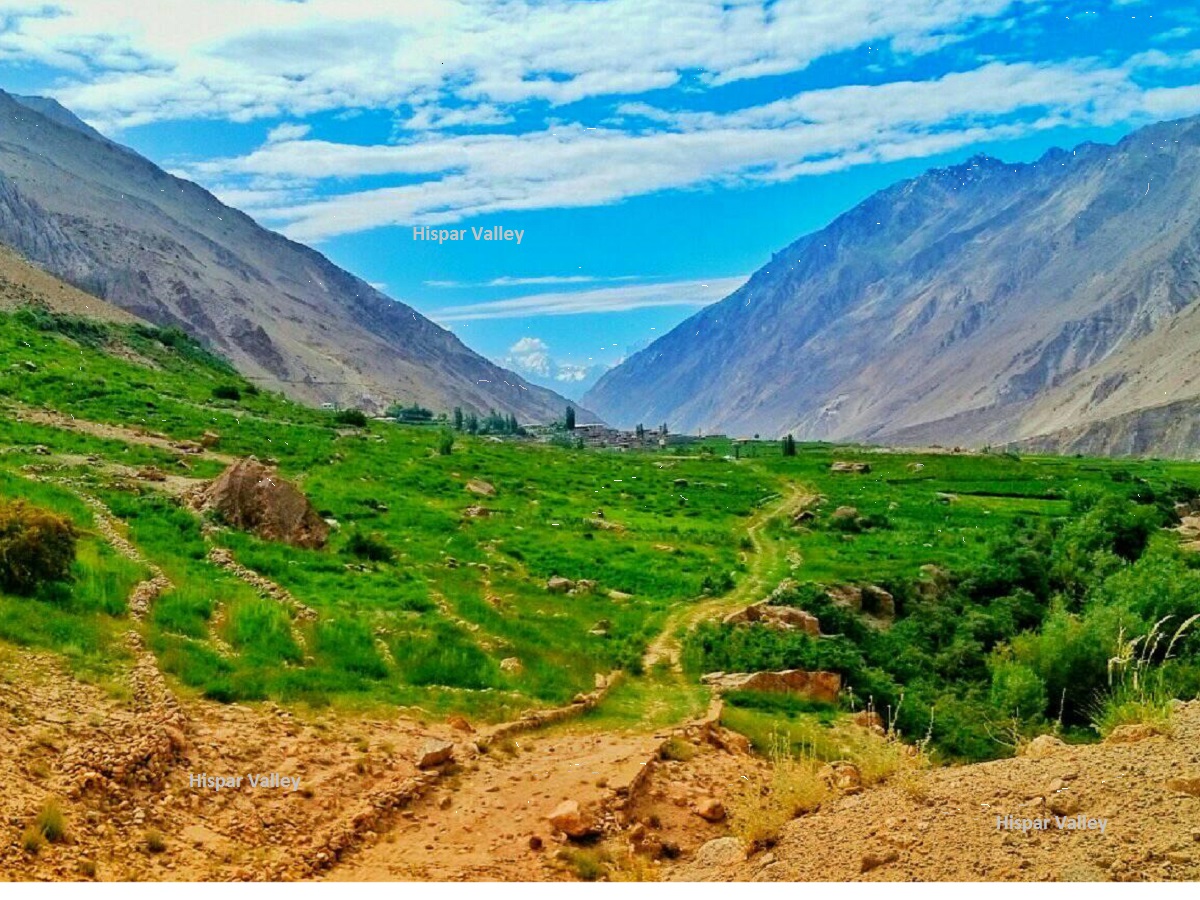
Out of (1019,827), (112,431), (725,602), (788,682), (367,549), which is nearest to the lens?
(1019,827)

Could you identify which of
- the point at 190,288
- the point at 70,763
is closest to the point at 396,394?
the point at 190,288

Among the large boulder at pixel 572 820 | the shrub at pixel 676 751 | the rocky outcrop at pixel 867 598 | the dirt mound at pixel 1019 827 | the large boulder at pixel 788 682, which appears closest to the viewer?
the dirt mound at pixel 1019 827

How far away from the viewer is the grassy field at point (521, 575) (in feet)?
47.5

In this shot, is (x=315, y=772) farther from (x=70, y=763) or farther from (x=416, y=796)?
(x=70, y=763)

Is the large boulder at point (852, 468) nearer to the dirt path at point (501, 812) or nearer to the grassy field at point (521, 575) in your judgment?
the grassy field at point (521, 575)

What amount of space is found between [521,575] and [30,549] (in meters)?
13.5

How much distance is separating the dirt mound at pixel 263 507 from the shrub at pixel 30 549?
717 centimetres

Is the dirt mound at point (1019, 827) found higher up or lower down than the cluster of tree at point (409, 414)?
lower down

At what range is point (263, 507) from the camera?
2209 cm

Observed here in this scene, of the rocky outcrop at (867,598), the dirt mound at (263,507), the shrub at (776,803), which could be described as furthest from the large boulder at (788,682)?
the dirt mound at (263,507)

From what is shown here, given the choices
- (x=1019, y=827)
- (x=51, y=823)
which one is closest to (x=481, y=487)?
(x=51, y=823)

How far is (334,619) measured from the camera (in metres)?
16.0

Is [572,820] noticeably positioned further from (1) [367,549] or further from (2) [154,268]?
(2) [154,268]

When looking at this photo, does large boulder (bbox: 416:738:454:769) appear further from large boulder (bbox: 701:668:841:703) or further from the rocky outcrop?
the rocky outcrop
